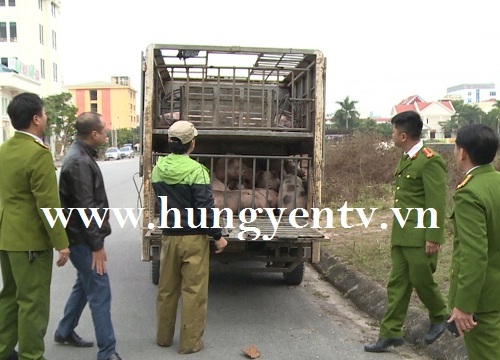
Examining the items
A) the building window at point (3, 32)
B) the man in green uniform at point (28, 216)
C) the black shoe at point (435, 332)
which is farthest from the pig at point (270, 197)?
the building window at point (3, 32)

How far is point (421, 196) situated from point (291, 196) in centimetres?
181

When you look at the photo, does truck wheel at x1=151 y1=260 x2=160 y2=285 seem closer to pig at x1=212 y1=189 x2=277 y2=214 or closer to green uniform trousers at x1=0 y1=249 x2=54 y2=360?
pig at x1=212 y1=189 x2=277 y2=214

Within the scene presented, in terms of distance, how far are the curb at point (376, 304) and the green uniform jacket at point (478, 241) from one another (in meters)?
1.41

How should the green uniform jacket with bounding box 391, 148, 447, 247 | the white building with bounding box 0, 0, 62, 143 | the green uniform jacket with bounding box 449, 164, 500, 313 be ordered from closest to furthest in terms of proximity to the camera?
the green uniform jacket with bounding box 449, 164, 500, 313 < the green uniform jacket with bounding box 391, 148, 447, 247 < the white building with bounding box 0, 0, 62, 143

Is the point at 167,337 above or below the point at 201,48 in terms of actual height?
below

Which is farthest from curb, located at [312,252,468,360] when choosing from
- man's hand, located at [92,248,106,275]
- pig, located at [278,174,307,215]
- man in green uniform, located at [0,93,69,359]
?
man in green uniform, located at [0,93,69,359]

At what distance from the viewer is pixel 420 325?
4.90 meters

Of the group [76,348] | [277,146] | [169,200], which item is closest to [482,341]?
[169,200]

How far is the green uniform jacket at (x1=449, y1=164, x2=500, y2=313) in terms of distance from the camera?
113 inches

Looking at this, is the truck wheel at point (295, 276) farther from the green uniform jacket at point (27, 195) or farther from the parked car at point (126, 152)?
the parked car at point (126, 152)

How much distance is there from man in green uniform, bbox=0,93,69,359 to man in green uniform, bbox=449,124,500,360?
2584 mm

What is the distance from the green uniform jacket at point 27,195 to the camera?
12.4 ft

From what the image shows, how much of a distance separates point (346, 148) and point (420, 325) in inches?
431

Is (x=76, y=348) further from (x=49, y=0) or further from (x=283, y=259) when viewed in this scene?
(x=49, y=0)
